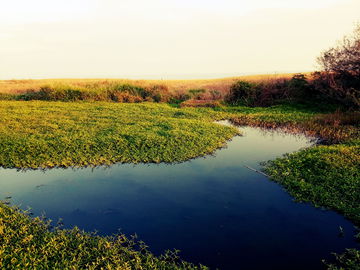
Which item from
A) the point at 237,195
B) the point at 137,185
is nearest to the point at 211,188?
the point at 237,195

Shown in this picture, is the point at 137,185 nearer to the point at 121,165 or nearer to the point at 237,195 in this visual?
the point at 121,165

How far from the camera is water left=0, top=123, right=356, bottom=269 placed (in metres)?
5.46

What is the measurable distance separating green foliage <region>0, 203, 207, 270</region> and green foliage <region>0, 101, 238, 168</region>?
390cm

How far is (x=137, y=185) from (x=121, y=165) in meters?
1.67

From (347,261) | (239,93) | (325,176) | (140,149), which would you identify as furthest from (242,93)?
(347,261)

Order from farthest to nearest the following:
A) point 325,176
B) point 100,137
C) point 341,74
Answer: point 341,74, point 100,137, point 325,176

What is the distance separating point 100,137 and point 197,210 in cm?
644

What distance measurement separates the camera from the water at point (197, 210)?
5.46 m

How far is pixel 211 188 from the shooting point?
8.01 meters

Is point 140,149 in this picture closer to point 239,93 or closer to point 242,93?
point 239,93

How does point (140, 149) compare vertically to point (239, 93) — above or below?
below

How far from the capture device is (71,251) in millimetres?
5258

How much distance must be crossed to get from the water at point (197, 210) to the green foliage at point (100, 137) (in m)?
0.67

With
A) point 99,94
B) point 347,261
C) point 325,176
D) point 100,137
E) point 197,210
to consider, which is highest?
point 99,94
